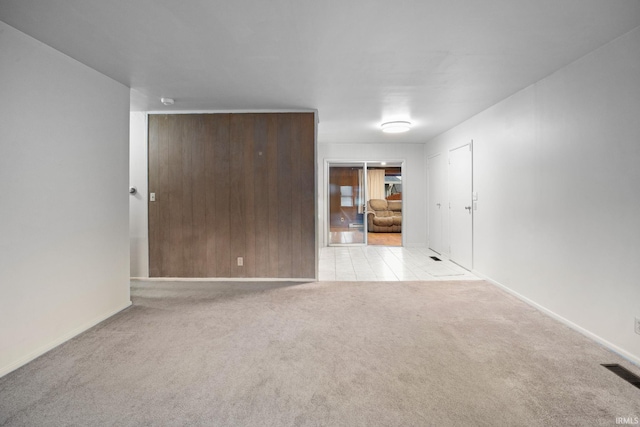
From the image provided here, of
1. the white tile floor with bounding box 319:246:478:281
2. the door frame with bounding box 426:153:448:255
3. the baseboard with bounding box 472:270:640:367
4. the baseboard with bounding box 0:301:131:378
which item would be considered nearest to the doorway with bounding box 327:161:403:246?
the white tile floor with bounding box 319:246:478:281

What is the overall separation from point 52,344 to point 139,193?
2.33 m

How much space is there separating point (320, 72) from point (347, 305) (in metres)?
2.39

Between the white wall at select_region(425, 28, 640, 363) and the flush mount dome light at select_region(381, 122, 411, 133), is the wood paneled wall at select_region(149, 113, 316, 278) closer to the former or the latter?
the flush mount dome light at select_region(381, 122, 411, 133)

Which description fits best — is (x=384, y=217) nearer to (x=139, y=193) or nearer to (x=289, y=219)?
(x=289, y=219)

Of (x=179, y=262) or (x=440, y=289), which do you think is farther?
(x=179, y=262)

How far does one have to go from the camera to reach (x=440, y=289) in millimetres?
3830

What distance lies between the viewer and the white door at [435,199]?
19.9 feet

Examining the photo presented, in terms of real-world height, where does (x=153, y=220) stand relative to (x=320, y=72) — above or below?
below

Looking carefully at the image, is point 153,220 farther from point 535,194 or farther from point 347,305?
point 535,194

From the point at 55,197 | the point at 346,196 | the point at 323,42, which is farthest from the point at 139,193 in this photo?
the point at 346,196

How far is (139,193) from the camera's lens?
427 cm

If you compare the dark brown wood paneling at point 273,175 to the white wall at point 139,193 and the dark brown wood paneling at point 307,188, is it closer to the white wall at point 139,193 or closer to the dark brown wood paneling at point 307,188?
the dark brown wood paneling at point 307,188

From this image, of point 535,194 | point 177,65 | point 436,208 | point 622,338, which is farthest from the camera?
point 436,208

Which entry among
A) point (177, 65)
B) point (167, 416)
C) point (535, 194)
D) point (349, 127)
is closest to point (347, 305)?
point (167, 416)
